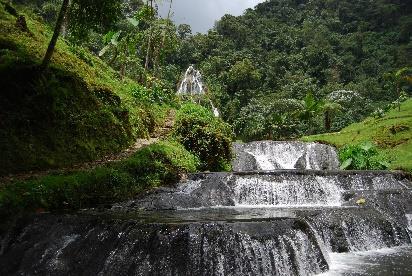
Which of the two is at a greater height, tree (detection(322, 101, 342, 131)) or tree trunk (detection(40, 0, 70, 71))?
tree (detection(322, 101, 342, 131))

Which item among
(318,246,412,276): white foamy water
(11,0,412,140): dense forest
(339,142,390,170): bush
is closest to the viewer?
(318,246,412,276): white foamy water

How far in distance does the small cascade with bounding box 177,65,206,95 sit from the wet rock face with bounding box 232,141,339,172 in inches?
724

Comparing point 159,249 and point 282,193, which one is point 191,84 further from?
point 159,249

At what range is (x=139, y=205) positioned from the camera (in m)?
13.4

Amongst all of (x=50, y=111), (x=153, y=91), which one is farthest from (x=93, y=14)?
(x=153, y=91)

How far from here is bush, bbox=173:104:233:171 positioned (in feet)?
63.1

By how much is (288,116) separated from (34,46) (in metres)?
26.6

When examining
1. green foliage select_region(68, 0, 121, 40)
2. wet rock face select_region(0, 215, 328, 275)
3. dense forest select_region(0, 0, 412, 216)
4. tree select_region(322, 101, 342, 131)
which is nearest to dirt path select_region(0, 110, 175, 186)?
dense forest select_region(0, 0, 412, 216)

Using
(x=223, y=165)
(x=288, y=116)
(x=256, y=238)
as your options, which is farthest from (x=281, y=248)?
(x=288, y=116)

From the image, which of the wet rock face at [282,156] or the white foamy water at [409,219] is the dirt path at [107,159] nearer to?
the wet rock face at [282,156]

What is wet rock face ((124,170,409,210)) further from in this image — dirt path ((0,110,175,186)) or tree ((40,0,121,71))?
tree ((40,0,121,71))

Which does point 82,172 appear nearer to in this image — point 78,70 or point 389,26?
point 78,70

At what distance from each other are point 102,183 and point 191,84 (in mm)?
33069

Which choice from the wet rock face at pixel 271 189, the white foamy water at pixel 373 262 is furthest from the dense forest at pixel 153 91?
the white foamy water at pixel 373 262
